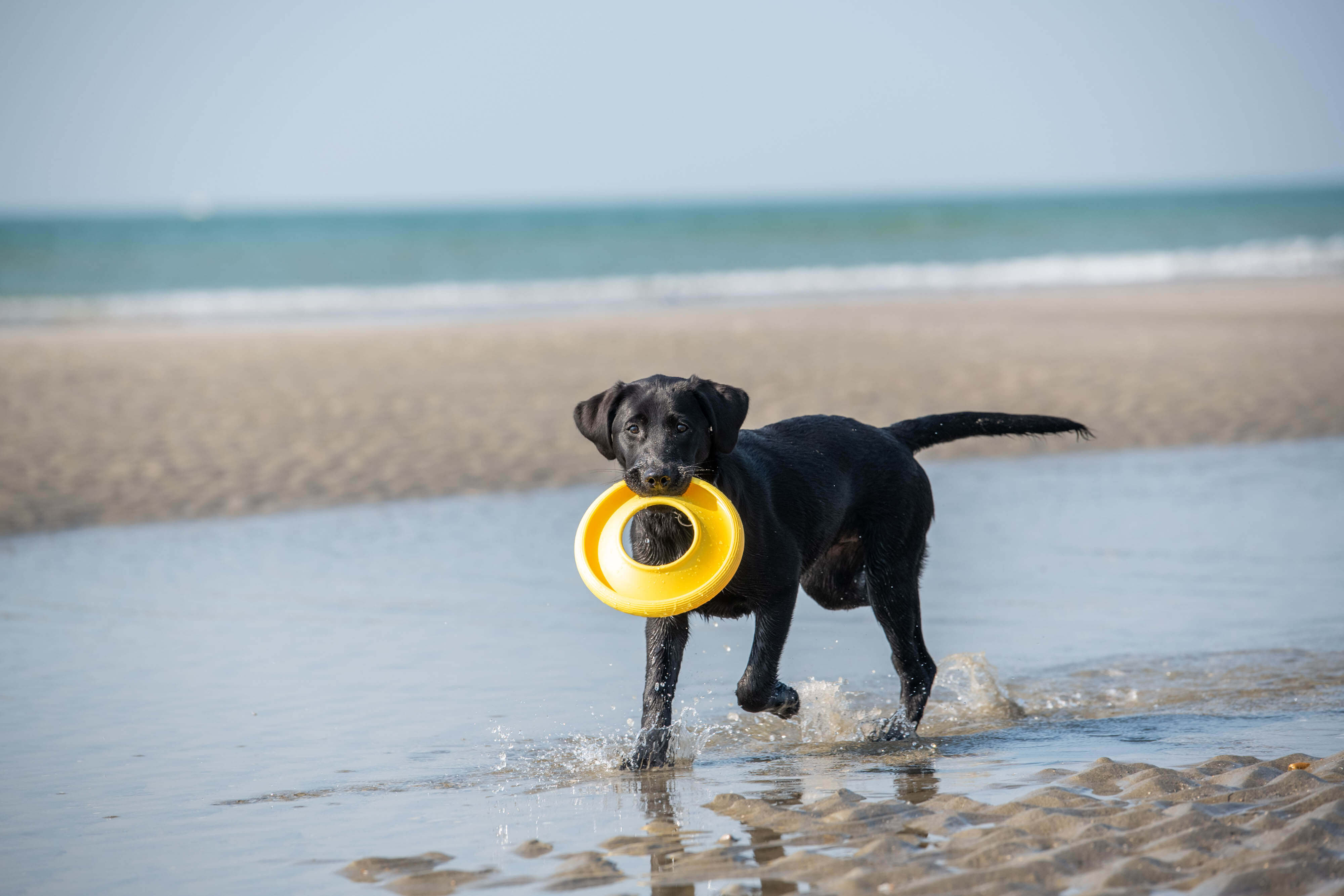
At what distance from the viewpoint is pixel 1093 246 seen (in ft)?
147

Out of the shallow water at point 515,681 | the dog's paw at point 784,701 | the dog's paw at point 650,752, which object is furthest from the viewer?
the dog's paw at point 784,701

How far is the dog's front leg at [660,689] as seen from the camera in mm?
4953

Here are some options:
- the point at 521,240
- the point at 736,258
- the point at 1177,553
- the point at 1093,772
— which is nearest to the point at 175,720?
the point at 1093,772

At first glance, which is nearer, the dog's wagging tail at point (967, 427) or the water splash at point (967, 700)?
the water splash at point (967, 700)

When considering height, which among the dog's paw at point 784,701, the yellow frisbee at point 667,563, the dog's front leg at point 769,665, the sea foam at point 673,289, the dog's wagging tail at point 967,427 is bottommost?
the dog's paw at point 784,701

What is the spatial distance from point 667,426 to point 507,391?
Result: 9.51 m

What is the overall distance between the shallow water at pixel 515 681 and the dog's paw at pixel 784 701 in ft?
0.48

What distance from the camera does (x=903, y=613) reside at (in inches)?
223

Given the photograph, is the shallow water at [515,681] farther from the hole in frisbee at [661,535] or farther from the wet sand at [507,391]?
the wet sand at [507,391]

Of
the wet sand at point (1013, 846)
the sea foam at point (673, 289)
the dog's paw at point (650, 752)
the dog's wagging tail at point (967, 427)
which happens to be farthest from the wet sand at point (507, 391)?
the sea foam at point (673, 289)

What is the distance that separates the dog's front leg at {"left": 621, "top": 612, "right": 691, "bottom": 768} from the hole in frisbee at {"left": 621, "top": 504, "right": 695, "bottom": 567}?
229 mm

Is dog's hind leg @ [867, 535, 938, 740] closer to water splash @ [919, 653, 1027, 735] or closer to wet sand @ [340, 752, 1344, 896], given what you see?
water splash @ [919, 653, 1027, 735]

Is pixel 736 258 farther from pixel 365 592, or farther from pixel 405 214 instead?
pixel 405 214

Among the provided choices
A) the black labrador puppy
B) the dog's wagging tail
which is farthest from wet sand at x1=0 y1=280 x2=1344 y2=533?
the black labrador puppy
